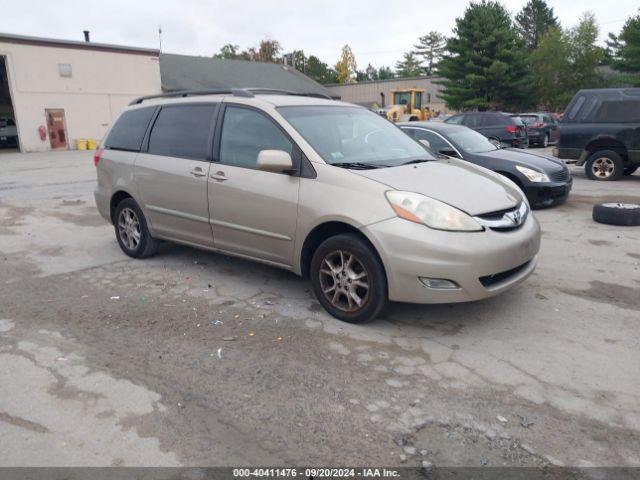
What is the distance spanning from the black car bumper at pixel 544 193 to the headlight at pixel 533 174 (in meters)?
0.08

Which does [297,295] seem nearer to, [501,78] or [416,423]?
[416,423]

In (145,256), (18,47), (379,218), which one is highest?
(18,47)

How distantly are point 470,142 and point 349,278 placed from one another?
6077 millimetres

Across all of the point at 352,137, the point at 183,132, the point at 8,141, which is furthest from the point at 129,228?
the point at 8,141

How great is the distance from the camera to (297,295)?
16.1 ft

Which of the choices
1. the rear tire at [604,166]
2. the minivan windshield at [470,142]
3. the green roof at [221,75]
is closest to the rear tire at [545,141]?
the rear tire at [604,166]

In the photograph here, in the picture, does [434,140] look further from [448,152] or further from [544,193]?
[544,193]

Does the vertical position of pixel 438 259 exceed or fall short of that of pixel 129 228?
it exceeds it

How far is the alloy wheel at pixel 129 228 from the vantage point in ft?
19.9

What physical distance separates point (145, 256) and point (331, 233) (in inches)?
112

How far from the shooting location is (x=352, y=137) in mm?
4883

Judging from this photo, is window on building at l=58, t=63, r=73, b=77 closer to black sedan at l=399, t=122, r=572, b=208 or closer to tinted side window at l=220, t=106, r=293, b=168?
black sedan at l=399, t=122, r=572, b=208

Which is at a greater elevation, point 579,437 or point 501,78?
point 501,78

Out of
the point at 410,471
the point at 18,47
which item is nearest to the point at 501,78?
the point at 18,47
